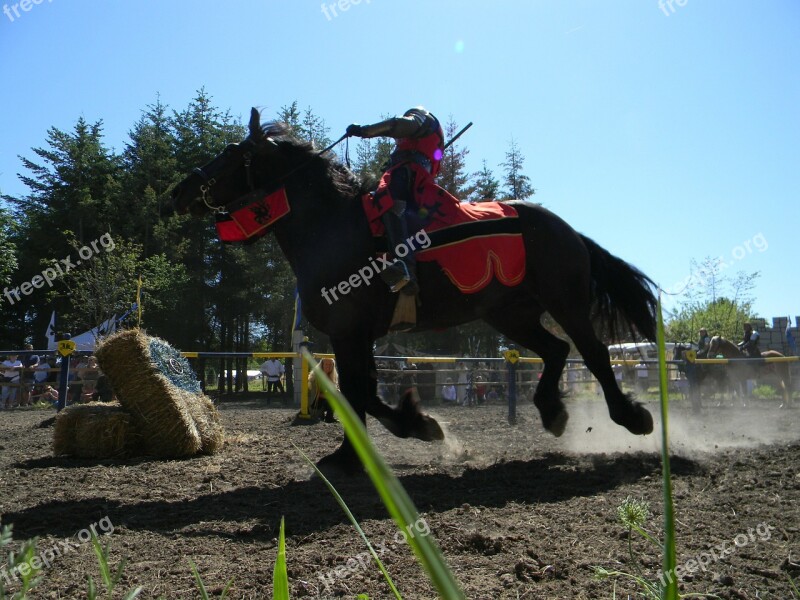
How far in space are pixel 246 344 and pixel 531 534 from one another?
3441cm

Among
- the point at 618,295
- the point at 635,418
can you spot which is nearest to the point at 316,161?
the point at 618,295

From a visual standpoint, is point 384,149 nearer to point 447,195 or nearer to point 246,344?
point 246,344

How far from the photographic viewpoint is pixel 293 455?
5805 millimetres

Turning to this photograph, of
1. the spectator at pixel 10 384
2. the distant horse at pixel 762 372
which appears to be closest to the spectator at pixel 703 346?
the distant horse at pixel 762 372

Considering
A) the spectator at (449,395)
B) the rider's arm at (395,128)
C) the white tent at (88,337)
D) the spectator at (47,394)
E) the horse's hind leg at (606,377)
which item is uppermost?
the rider's arm at (395,128)

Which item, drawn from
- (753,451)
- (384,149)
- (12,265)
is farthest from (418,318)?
(384,149)

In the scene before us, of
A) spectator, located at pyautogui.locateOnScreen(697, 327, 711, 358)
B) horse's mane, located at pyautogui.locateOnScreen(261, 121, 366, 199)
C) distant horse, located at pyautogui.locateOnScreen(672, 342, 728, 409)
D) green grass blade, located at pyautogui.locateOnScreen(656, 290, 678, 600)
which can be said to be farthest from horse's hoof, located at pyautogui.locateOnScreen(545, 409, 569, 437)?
spectator, located at pyautogui.locateOnScreen(697, 327, 711, 358)

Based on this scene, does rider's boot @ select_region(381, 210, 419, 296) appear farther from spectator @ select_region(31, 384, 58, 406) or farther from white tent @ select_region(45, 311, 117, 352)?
white tent @ select_region(45, 311, 117, 352)

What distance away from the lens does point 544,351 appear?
6051 mm

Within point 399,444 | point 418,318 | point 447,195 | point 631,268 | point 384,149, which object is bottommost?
point 399,444

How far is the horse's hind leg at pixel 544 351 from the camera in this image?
228 inches

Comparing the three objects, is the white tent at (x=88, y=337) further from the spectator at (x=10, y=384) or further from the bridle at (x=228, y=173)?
the bridle at (x=228, y=173)

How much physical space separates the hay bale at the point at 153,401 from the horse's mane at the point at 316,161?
7.89 feet

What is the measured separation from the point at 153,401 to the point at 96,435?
55 cm
